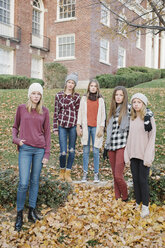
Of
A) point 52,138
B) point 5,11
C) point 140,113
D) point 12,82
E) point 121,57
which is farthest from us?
point 121,57

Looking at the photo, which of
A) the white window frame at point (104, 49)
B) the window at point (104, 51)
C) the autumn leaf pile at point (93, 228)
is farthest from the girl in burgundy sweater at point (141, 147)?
the window at point (104, 51)

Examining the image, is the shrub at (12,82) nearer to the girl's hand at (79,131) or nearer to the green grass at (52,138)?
the green grass at (52,138)

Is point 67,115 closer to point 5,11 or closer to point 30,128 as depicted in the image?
point 30,128

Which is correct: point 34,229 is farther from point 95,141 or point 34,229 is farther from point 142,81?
point 142,81

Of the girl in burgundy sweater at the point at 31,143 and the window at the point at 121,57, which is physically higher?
the window at the point at 121,57

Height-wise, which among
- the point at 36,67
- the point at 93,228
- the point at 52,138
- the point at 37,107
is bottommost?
the point at 93,228

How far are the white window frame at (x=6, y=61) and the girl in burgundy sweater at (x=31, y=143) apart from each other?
53.2 feet

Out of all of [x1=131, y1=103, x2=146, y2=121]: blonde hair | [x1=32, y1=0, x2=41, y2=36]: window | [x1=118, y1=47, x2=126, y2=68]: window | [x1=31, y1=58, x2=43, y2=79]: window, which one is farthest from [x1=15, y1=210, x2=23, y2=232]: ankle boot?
[x1=118, y1=47, x2=126, y2=68]: window

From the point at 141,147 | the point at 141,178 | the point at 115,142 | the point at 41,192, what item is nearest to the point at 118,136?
the point at 115,142

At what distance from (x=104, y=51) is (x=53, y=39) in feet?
13.1

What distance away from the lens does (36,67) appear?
827 inches

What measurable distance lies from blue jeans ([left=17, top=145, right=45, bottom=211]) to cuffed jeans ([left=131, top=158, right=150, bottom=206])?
4.52 ft

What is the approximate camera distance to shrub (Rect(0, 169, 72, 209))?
425 centimetres

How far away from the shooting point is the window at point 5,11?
1870 centimetres
